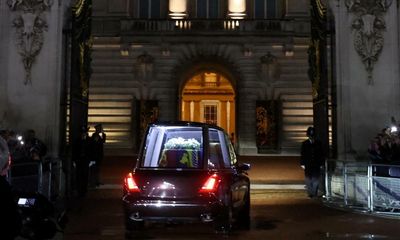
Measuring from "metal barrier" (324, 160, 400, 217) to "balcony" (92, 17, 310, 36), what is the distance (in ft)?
69.3

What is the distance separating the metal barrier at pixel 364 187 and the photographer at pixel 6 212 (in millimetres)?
9631

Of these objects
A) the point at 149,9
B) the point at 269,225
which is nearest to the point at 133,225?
the point at 269,225

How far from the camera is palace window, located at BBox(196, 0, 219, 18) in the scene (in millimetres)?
36250

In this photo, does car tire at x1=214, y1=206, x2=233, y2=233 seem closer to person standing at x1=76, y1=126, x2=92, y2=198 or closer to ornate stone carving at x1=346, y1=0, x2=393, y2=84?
person standing at x1=76, y1=126, x2=92, y2=198

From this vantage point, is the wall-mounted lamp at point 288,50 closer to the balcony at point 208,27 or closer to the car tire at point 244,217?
the balcony at point 208,27

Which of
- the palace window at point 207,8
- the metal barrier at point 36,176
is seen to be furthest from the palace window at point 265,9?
the metal barrier at point 36,176

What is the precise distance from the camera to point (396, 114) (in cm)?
1490

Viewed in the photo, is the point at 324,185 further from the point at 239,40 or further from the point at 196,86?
the point at 196,86

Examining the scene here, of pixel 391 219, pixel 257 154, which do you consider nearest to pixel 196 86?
pixel 257 154

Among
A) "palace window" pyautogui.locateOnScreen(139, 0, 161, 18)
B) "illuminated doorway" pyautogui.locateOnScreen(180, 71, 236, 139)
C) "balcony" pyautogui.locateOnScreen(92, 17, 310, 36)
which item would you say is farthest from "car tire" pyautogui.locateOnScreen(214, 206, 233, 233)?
"illuminated doorway" pyautogui.locateOnScreen(180, 71, 236, 139)

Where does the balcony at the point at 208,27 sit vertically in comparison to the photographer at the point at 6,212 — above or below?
above

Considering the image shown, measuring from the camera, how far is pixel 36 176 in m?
11.7

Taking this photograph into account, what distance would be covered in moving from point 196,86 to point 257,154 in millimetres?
11822

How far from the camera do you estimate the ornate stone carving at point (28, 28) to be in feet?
47.9
